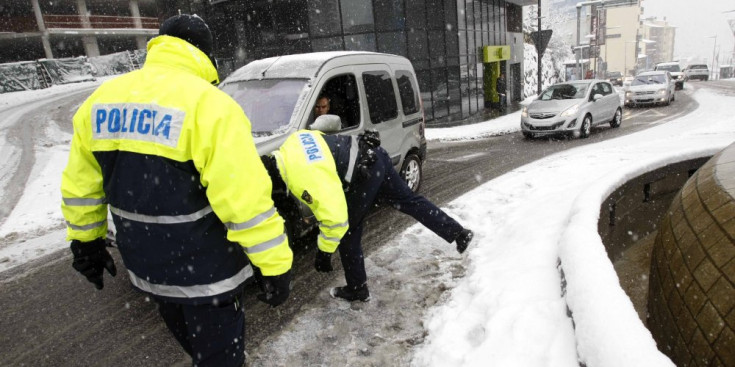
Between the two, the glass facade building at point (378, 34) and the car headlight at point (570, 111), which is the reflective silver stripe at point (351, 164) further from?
the glass facade building at point (378, 34)

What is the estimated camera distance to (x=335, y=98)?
5.38m

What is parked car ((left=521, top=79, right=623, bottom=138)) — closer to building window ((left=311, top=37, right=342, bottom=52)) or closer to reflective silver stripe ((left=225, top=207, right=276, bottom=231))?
building window ((left=311, top=37, right=342, bottom=52))

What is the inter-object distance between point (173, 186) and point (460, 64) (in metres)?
18.7

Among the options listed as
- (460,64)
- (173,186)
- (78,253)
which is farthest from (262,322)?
(460,64)

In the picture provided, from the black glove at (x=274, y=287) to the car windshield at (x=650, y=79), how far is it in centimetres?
2187

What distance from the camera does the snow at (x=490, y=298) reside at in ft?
7.25

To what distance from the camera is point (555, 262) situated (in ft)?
11.2

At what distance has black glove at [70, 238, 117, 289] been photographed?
2.24m

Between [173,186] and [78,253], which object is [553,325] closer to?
[173,186]

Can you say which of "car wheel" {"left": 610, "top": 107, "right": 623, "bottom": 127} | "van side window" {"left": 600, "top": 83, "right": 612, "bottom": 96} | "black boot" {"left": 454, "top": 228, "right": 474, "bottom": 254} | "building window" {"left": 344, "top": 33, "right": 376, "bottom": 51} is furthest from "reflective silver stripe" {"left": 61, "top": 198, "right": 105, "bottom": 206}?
"building window" {"left": 344, "top": 33, "right": 376, "bottom": 51}

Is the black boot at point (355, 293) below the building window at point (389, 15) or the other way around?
below

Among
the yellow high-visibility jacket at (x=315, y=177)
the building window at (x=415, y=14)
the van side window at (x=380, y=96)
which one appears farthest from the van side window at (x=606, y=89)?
the yellow high-visibility jacket at (x=315, y=177)

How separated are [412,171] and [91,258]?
4.92 metres

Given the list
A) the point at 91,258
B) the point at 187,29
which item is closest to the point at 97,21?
the point at 91,258
